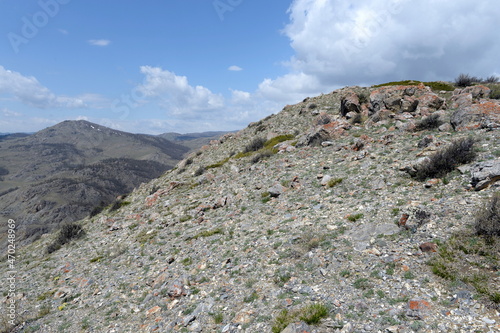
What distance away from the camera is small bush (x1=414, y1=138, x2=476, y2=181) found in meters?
12.2

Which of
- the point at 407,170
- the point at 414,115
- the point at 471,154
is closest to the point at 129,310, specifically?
the point at 407,170

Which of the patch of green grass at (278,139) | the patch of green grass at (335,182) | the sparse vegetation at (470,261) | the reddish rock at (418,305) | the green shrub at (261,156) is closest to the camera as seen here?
the reddish rock at (418,305)

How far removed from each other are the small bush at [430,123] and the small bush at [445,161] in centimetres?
648

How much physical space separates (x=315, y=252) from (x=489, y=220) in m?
5.64

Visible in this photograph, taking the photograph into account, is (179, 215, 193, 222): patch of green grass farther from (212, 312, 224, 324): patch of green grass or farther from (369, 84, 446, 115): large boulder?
(369, 84, 446, 115): large boulder

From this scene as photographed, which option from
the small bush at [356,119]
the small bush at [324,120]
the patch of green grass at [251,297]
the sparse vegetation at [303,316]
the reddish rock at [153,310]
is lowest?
the reddish rock at [153,310]

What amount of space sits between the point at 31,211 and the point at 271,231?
167894mm

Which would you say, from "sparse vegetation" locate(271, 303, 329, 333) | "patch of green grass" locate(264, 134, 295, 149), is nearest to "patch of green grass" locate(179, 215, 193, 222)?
"sparse vegetation" locate(271, 303, 329, 333)

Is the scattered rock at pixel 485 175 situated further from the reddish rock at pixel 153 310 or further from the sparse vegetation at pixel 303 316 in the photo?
the reddish rock at pixel 153 310

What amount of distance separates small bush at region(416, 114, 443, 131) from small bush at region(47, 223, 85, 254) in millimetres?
30680

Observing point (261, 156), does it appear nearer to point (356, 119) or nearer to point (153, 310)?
point (356, 119)

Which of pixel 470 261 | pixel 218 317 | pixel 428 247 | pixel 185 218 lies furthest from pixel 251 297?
pixel 185 218

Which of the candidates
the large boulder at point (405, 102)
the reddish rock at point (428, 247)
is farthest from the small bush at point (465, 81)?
the reddish rock at point (428, 247)

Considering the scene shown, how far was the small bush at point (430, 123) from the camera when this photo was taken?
60.8 ft
